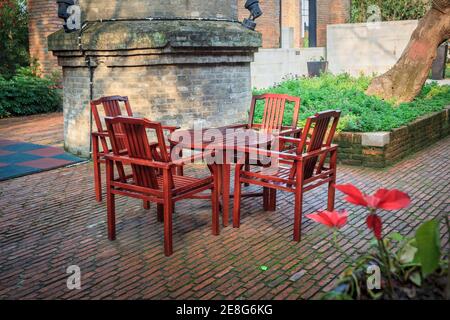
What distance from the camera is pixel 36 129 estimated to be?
11711 millimetres

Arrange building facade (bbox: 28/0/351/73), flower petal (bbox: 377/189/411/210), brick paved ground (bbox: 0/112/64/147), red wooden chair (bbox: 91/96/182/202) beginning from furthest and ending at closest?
building facade (bbox: 28/0/351/73), brick paved ground (bbox: 0/112/64/147), red wooden chair (bbox: 91/96/182/202), flower petal (bbox: 377/189/411/210)

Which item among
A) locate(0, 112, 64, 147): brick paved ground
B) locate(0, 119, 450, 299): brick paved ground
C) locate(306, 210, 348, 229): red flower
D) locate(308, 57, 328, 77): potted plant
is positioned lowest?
locate(0, 119, 450, 299): brick paved ground

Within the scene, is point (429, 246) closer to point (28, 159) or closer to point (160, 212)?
point (160, 212)

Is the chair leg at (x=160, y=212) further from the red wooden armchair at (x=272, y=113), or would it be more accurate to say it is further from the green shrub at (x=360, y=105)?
the green shrub at (x=360, y=105)

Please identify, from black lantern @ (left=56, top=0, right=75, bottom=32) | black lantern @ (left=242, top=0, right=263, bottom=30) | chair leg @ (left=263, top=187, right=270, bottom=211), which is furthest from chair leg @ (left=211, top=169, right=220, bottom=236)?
black lantern @ (left=242, top=0, right=263, bottom=30)

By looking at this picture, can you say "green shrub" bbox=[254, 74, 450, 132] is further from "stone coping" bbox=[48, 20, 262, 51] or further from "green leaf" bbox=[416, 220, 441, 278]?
"green leaf" bbox=[416, 220, 441, 278]

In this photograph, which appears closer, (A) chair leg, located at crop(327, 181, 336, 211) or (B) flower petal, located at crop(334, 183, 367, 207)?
(B) flower petal, located at crop(334, 183, 367, 207)

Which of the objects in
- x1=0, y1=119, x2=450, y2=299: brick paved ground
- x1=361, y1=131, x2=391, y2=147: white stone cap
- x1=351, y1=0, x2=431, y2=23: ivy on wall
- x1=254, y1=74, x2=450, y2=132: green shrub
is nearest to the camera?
x1=0, y1=119, x2=450, y2=299: brick paved ground

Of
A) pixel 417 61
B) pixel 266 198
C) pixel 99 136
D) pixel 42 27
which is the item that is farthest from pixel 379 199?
pixel 42 27

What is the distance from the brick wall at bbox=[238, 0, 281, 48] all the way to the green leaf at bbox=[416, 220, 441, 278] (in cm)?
1797

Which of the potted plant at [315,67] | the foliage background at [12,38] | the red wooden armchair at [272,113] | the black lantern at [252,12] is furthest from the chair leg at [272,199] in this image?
the potted plant at [315,67]

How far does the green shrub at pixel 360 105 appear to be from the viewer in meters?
8.05

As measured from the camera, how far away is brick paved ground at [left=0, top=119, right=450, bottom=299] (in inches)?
149
